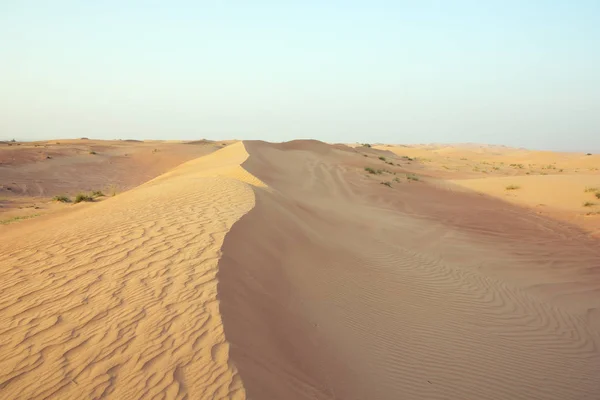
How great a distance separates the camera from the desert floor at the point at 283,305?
9.96 feet

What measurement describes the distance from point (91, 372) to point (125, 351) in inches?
10.4

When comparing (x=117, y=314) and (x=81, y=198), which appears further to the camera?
(x=81, y=198)

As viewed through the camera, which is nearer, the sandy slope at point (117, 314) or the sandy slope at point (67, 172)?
the sandy slope at point (117, 314)

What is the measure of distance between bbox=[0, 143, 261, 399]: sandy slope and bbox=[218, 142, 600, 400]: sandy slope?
0.27m

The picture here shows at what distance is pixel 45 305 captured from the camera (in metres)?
3.84

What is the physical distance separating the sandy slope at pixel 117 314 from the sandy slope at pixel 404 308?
27 centimetres

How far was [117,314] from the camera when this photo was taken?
11.7ft

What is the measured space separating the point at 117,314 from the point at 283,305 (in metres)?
1.65

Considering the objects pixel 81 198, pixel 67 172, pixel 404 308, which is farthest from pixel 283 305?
pixel 67 172

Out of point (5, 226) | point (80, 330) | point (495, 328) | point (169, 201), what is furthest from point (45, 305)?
point (5, 226)

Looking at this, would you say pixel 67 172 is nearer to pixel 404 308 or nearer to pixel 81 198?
pixel 81 198

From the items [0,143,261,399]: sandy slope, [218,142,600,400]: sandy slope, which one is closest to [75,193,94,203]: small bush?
[0,143,261,399]: sandy slope

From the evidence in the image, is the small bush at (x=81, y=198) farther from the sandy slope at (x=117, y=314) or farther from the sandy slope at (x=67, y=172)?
the sandy slope at (x=117, y=314)

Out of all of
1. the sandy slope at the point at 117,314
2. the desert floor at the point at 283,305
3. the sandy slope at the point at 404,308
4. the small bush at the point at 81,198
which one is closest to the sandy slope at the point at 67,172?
the small bush at the point at 81,198
